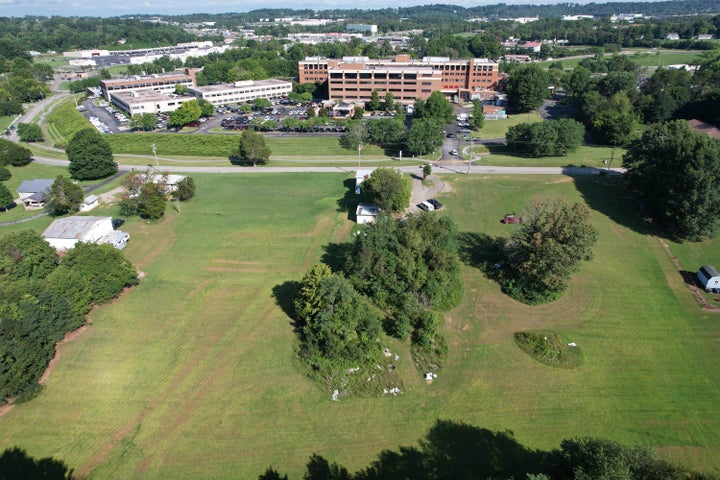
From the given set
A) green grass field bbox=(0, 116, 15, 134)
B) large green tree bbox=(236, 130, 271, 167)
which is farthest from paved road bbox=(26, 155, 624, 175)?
green grass field bbox=(0, 116, 15, 134)

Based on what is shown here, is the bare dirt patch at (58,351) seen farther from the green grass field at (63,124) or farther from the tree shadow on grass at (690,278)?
the green grass field at (63,124)

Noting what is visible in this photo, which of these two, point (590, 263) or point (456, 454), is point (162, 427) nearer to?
point (456, 454)

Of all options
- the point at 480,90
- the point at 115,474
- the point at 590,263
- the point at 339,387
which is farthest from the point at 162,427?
the point at 480,90

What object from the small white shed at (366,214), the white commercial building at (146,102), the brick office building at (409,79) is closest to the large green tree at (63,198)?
the small white shed at (366,214)

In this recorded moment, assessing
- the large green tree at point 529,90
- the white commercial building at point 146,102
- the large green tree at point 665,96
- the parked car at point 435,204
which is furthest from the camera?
the white commercial building at point 146,102

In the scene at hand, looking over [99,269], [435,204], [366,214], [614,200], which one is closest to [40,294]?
[99,269]

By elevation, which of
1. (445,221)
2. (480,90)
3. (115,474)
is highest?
(480,90)
